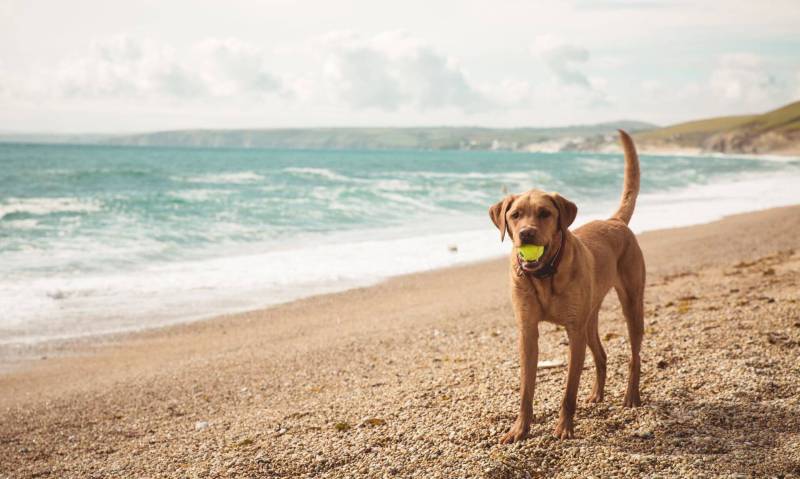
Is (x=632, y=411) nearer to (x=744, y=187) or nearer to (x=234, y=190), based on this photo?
(x=234, y=190)

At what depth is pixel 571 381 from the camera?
4.07 metres

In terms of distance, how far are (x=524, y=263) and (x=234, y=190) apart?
32.2 metres

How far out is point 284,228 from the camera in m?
21.0

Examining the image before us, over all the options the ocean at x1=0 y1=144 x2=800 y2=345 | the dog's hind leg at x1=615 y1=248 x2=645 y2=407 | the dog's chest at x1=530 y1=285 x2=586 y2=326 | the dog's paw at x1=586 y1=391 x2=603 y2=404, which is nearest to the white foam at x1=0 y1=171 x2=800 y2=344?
the ocean at x1=0 y1=144 x2=800 y2=345

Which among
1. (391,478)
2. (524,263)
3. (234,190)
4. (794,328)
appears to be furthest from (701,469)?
(234,190)

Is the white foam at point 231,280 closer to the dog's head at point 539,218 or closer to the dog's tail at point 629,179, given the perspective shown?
the dog's tail at point 629,179

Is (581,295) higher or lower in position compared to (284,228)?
higher

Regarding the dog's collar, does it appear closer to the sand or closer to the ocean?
the sand

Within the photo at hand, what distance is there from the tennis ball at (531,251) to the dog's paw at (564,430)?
111 centimetres

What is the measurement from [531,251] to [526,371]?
826 millimetres

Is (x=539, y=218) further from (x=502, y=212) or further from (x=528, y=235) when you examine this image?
(x=502, y=212)

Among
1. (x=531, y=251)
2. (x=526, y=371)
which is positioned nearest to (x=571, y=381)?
(x=526, y=371)

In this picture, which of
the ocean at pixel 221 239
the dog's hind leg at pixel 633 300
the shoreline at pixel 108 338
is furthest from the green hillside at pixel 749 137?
the dog's hind leg at pixel 633 300

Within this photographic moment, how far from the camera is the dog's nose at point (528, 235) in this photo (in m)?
3.71
